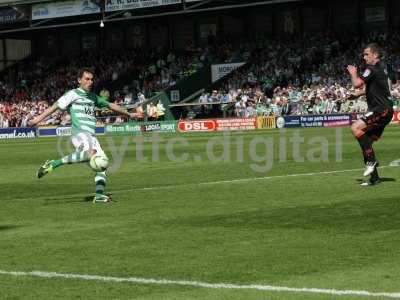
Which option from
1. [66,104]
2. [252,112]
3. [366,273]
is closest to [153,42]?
[252,112]

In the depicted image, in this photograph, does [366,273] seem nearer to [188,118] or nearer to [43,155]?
[43,155]

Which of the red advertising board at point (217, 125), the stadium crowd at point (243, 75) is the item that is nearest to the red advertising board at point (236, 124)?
the red advertising board at point (217, 125)

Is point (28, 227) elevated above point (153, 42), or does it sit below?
below

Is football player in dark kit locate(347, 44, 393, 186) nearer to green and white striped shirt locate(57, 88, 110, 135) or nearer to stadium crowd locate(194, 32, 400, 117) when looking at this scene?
green and white striped shirt locate(57, 88, 110, 135)

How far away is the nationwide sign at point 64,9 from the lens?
2515 inches

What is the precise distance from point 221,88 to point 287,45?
5.68 meters

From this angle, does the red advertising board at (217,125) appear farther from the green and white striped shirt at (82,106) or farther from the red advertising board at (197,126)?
the green and white striped shirt at (82,106)

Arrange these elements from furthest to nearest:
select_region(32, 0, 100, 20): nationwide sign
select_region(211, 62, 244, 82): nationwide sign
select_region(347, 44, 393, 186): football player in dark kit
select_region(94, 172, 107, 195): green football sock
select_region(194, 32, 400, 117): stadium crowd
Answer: select_region(32, 0, 100, 20): nationwide sign < select_region(211, 62, 244, 82): nationwide sign < select_region(194, 32, 400, 117): stadium crowd < select_region(347, 44, 393, 186): football player in dark kit < select_region(94, 172, 107, 195): green football sock

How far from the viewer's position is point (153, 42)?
239 feet

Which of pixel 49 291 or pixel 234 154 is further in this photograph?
pixel 234 154

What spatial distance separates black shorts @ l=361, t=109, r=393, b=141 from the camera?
51.5 ft

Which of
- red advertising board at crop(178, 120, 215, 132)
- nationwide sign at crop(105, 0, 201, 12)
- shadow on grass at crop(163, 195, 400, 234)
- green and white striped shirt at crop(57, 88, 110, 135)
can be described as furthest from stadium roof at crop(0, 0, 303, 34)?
shadow on grass at crop(163, 195, 400, 234)

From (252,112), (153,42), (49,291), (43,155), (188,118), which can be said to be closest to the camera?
(49,291)

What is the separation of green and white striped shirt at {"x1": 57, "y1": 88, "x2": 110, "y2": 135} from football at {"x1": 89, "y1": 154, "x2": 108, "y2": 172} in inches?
22.1
